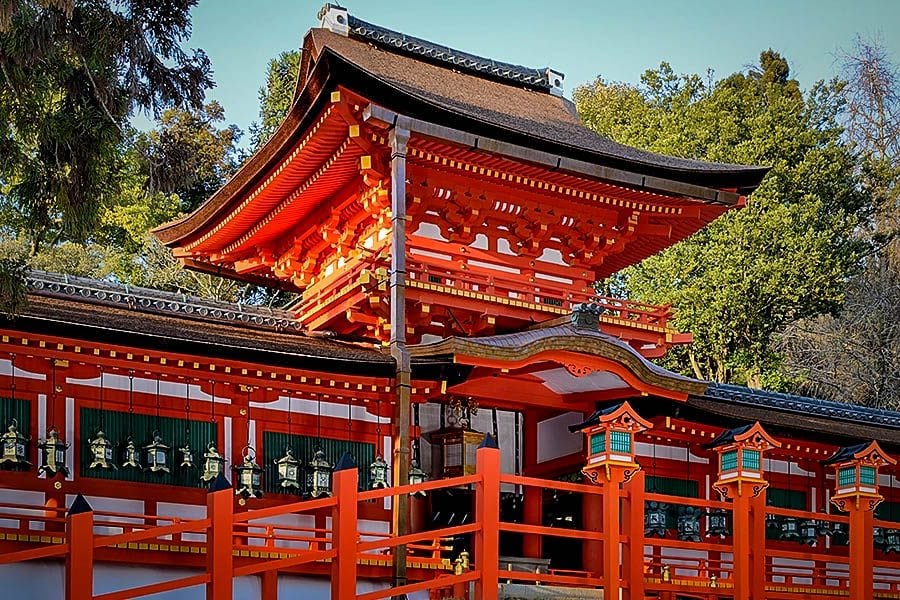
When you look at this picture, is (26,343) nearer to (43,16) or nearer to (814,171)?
(43,16)

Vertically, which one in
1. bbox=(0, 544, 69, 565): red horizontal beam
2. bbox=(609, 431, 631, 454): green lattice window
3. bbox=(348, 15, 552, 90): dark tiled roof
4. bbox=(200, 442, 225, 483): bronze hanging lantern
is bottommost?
bbox=(0, 544, 69, 565): red horizontal beam

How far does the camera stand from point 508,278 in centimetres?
1802

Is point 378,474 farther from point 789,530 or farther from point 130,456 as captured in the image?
point 789,530

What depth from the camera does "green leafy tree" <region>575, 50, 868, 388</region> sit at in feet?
98.3

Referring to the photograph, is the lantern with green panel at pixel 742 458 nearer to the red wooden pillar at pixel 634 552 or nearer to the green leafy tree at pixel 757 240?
the red wooden pillar at pixel 634 552

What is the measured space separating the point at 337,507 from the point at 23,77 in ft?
15.6

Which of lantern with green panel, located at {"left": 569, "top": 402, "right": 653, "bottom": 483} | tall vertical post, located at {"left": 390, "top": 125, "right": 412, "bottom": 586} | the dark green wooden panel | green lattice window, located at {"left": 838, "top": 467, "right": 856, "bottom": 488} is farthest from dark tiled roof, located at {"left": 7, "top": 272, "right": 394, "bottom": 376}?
green lattice window, located at {"left": 838, "top": 467, "right": 856, "bottom": 488}

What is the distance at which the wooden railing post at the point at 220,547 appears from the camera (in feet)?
38.8

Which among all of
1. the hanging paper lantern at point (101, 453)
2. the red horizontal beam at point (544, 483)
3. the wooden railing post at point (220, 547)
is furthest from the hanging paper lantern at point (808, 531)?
the wooden railing post at point (220, 547)

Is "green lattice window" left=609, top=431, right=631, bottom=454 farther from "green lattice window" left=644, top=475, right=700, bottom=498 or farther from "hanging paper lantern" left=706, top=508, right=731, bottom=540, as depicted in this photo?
"green lattice window" left=644, top=475, right=700, bottom=498

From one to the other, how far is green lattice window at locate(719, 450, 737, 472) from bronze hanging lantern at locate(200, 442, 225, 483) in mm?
5761

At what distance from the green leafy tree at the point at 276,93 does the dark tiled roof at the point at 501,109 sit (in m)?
9.71

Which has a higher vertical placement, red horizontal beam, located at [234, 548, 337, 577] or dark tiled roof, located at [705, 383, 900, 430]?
dark tiled roof, located at [705, 383, 900, 430]

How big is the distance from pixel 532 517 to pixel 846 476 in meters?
4.39
